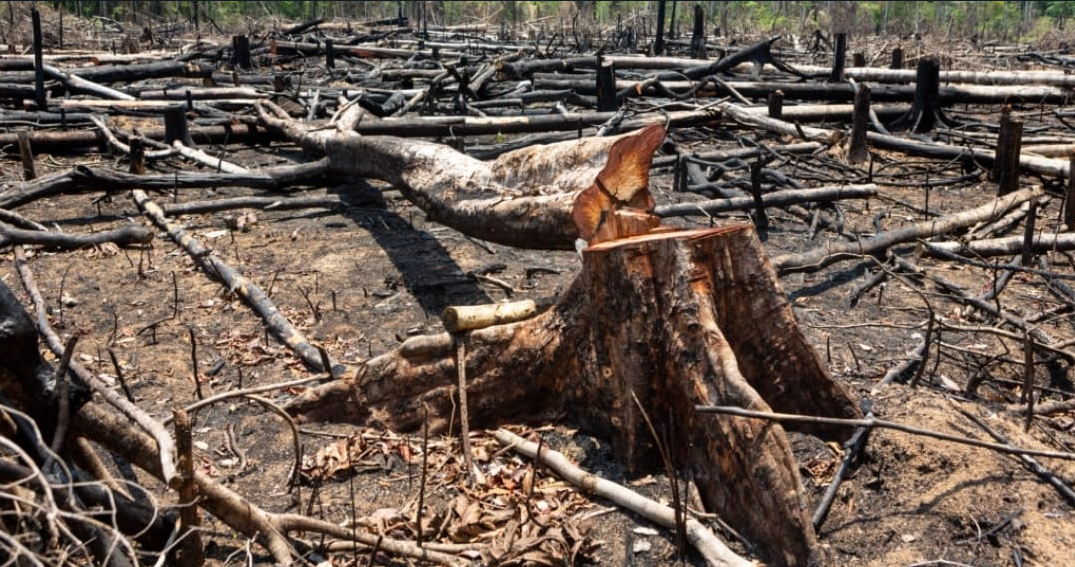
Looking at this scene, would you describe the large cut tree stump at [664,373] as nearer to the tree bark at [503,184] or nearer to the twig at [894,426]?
the twig at [894,426]

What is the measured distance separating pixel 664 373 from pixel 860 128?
804 cm

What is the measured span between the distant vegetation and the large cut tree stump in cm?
2605

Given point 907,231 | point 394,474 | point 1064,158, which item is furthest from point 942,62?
point 394,474

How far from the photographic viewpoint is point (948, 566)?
9.95 feet

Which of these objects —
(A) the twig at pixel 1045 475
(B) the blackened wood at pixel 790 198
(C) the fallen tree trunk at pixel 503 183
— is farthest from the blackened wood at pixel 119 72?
(A) the twig at pixel 1045 475

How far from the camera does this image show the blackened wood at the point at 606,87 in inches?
501

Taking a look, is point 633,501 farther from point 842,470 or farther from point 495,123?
point 495,123

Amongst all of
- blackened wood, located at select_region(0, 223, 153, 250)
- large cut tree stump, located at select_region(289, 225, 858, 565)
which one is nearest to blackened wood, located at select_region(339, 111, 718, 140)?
blackened wood, located at select_region(0, 223, 153, 250)

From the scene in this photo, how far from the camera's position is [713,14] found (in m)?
42.3

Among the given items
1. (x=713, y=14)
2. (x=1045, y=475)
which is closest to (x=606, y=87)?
(x=1045, y=475)

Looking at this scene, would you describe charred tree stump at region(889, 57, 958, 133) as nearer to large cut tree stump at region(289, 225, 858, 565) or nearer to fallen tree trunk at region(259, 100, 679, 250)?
fallen tree trunk at region(259, 100, 679, 250)

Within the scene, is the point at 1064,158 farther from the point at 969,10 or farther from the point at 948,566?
the point at 969,10

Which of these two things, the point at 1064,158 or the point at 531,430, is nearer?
the point at 531,430

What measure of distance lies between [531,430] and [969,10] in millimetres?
41606
